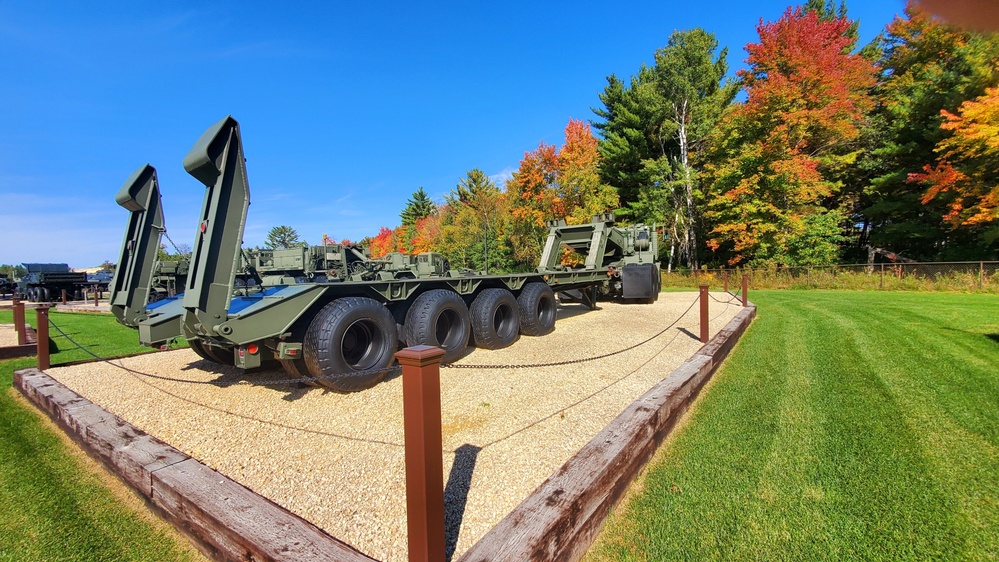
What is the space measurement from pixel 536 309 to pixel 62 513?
626 cm

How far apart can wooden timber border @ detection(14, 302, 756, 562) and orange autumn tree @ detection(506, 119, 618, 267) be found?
26.4 m

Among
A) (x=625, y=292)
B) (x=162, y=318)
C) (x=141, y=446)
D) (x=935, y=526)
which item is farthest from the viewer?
(x=625, y=292)

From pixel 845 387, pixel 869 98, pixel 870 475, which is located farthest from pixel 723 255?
pixel 870 475

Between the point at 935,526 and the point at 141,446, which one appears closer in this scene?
the point at 935,526

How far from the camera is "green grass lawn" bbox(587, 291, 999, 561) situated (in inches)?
91.4

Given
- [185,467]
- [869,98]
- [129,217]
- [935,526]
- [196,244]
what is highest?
[869,98]

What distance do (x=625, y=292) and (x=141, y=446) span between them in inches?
399

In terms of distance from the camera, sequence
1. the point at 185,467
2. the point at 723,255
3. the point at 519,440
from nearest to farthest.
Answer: the point at 185,467 → the point at 519,440 → the point at 723,255

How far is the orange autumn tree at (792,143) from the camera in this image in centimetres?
2194

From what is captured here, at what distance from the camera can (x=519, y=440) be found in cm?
362

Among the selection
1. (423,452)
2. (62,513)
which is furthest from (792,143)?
(62,513)

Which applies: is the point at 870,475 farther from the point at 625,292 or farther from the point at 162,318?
the point at 625,292

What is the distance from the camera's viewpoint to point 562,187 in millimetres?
30172

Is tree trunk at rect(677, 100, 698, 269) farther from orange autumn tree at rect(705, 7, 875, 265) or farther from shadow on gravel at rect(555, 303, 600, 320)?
shadow on gravel at rect(555, 303, 600, 320)
